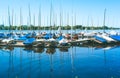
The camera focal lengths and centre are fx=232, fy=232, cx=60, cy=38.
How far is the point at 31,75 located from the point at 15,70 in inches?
134

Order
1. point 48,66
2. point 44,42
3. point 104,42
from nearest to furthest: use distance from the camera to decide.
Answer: point 48,66
point 44,42
point 104,42

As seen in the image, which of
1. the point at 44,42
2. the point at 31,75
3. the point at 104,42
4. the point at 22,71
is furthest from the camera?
the point at 104,42

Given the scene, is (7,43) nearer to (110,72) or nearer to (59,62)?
(59,62)

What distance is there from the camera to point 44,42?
48.3m

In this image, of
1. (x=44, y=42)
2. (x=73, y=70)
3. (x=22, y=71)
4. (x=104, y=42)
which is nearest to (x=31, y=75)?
(x=22, y=71)

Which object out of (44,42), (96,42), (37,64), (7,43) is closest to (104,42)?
(96,42)

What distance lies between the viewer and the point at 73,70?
2667 cm

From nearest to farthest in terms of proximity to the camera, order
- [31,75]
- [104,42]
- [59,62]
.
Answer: [31,75], [59,62], [104,42]

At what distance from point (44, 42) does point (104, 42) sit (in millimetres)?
14866

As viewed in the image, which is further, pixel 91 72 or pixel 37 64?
pixel 37 64

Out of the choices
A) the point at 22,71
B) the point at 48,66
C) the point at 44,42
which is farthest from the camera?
the point at 44,42

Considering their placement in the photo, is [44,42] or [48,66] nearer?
[48,66]

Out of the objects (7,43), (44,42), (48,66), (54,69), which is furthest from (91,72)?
(7,43)

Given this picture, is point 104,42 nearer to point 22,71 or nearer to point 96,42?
point 96,42
